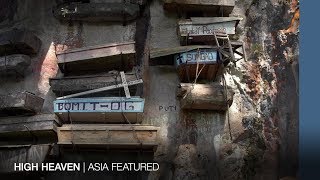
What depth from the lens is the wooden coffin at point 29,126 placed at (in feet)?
33.9

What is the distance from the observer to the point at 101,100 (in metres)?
10.2

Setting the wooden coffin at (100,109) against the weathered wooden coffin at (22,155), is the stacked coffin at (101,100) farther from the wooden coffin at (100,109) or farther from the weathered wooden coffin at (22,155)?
the weathered wooden coffin at (22,155)

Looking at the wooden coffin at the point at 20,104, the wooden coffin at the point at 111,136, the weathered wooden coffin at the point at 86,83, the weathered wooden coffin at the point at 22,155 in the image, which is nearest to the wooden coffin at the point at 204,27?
the weathered wooden coffin at the point at 86,83

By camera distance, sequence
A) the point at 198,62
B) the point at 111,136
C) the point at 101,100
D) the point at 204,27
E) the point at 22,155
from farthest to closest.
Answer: the point at 204,27
the point at 198,62
the point at 101,100
the point at 22,155
the point at 111,136

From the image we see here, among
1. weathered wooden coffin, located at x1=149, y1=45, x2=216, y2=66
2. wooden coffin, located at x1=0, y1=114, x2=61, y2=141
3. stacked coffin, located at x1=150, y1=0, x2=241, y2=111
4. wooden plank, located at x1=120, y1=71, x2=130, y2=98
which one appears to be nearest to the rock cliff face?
weathered wooden coffin, located at x1=149, y1=45, x2=216, y2=66

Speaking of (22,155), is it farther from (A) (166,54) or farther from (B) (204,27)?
(B) (204,27)

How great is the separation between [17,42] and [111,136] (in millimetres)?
3412

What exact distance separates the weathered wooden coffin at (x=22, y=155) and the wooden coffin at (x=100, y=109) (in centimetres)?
83

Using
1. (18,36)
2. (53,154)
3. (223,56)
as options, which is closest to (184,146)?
(223,56)

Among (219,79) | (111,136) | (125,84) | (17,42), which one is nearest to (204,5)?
(219,79)

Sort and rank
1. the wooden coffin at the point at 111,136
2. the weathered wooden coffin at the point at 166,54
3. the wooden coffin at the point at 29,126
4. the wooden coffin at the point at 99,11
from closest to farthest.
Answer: the wooden coffin at the point at 111,136, the wooden coffin at the point at 29,126, the weathered wooden coffin at the point at 166,54, the wooden coffin at the point at 99,11

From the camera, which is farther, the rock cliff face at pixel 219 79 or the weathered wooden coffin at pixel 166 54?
the weathered wooden coffin at pixel 166 54

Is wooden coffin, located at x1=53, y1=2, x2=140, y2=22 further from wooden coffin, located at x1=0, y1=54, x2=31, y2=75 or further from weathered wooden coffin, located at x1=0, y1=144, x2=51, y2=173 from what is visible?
weathered wooden coffin, located at x1=0, y1=144, x2=51, y2=173

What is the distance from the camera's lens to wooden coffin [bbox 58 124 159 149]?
32.2ft
